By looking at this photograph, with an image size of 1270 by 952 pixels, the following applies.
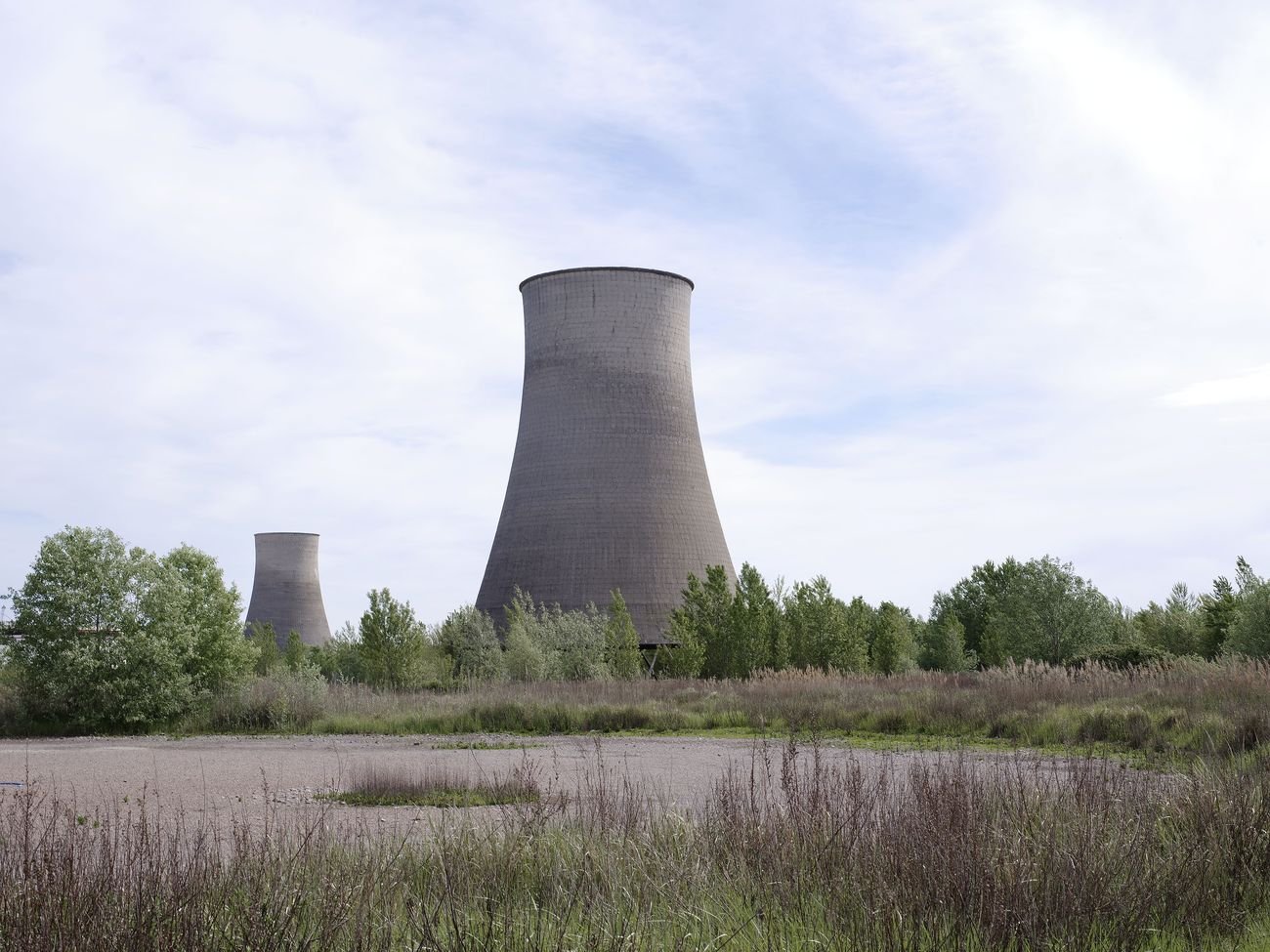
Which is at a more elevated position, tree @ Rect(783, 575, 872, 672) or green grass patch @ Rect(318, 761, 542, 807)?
tree @ Rect(783, 575, 872, 672)

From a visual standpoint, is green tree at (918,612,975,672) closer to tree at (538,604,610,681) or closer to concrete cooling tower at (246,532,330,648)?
tree at (538,604,610,681)

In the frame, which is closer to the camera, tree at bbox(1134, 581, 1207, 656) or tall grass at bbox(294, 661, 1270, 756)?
tall grass at bbox(294, 661, 1270, 756)

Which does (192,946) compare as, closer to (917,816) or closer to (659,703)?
(917,816)

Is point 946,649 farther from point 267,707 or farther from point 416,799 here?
point 416,799

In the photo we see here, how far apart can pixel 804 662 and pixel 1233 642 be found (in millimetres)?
9025

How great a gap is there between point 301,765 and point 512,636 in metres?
13.7

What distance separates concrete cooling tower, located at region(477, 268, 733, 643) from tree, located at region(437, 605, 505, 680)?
106cm

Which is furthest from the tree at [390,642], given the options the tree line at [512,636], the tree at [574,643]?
the tree at [574,643]

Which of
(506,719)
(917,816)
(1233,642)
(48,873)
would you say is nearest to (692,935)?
(917,816)

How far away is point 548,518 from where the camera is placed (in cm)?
2619

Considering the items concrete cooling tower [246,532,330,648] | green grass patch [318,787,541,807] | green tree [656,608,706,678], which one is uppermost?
concrete cooling tower [246,532,330,648]

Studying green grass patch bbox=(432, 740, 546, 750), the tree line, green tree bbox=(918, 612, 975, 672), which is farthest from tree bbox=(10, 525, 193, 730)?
green tree bbox=(918, 612, 975, 672)

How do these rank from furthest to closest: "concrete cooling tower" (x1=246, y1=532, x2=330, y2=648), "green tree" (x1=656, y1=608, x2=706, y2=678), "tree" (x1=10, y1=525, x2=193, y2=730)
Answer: "concrete cooling tower" (x1=246, y1=532, x2=330, y2=648)
"green tree" (x1=656, y1=608, x2=706, y2=678)
"tree" (x1=10, y1=525, x2=193, y2=730)

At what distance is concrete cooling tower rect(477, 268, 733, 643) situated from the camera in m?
25.5
